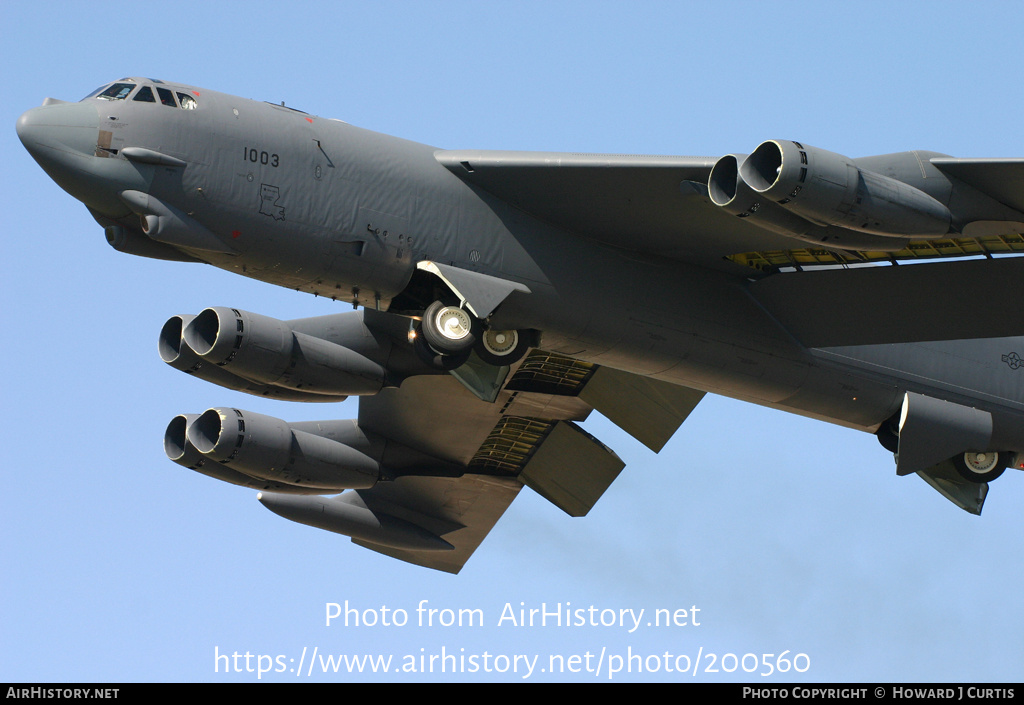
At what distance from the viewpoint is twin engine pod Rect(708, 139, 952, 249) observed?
14.6m

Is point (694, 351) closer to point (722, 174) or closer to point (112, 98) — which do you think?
point (722, 174)

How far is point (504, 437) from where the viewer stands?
2291 cm

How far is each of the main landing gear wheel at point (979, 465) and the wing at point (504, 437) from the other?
416 centimetres

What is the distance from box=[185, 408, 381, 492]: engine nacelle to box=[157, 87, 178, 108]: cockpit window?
219 inches

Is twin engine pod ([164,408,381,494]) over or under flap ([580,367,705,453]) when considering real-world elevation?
under

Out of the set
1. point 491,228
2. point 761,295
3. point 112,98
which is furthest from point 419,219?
point 761,295

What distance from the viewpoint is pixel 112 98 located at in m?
15.7

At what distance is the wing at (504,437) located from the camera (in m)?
21.1

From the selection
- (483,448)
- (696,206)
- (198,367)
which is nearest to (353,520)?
(483,448)

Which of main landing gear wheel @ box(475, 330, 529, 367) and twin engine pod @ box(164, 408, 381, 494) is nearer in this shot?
main landing gear wheel @ box(475, 330, 529, 367)

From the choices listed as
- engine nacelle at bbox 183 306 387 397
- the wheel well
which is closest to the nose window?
engine nacelle at bbox 183 306 387 397

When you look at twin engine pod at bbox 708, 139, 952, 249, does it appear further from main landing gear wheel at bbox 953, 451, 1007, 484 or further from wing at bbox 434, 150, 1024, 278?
main landing gear wheel at bbox 953, 451, 1007, 484

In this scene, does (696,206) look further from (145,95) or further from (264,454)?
(264,454)

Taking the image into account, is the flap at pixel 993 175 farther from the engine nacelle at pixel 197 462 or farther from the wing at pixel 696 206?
the engine nacelle at pixel 197 462
